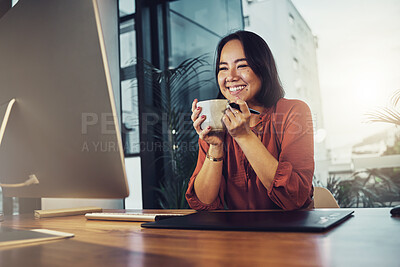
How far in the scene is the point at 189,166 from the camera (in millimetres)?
2682

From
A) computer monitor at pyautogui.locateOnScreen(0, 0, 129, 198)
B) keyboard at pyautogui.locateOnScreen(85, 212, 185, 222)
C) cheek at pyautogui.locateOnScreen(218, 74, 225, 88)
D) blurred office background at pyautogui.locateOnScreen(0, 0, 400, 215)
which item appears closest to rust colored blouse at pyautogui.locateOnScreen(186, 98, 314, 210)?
cheek at pyautogui.locateOnScreen(218, 74, 225, 88)

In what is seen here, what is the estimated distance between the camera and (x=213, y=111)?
0.93 metres

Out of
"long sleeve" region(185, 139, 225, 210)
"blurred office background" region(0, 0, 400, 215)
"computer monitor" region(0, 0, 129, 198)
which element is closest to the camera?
"computer monitor" region(0, 0, 129, 198)

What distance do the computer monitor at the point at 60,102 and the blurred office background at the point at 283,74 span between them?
5.20ft

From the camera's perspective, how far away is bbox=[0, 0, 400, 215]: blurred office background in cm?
249

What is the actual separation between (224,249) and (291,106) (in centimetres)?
104

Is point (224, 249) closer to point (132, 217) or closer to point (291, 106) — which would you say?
point (132, 217)

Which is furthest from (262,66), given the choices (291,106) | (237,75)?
(291,106)

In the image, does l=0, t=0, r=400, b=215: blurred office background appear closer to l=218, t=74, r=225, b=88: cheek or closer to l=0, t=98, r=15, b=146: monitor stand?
l=218, t=74, r=225, b=88: cheek

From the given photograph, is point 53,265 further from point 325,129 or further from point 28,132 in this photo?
point 325,129

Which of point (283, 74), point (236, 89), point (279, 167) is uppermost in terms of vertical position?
point (283, 74)

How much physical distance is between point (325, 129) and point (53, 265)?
246cm

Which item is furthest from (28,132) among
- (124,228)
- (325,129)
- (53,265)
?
(325,129)

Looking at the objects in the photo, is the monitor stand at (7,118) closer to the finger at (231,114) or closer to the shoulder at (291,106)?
the finger at (231,114)
